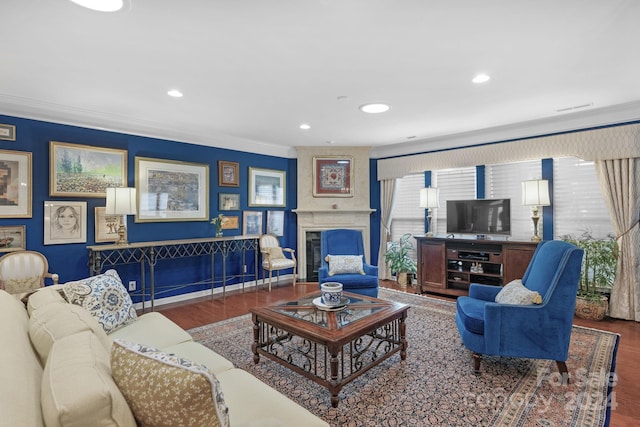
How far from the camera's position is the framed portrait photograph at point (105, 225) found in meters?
4.07

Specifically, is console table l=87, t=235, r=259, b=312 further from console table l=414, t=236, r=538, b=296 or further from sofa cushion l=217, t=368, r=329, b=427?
sofa cushion l=217, t=368, r=329, b=427

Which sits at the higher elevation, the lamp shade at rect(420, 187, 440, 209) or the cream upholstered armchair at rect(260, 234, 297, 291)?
the lamp shade at rect(420, 187, 440, 209)

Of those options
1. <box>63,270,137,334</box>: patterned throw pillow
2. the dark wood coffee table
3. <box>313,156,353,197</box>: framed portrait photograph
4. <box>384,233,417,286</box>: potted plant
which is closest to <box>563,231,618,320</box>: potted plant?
<box>384,233,417,286</box>: potted plant

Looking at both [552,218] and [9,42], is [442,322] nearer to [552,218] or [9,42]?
[552,218]

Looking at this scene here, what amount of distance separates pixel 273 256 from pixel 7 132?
3.70m

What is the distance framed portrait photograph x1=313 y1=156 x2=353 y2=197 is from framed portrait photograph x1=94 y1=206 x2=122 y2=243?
318cm

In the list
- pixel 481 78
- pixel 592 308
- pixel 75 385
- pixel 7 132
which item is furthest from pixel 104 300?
pixel 592 308

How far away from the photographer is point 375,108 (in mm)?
3736

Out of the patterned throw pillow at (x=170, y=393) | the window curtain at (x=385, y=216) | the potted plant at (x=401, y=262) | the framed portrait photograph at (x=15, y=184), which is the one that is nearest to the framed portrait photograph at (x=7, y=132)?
the framed portrait photograph at (x=15, y=184)

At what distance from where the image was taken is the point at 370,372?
103 inches

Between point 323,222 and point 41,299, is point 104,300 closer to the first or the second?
point 41,299

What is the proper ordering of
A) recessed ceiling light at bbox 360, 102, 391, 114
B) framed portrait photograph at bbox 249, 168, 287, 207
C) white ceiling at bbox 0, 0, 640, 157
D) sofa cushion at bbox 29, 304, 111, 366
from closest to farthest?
sofa cushion at bbox 29, 304, 111, 366, white ceiling at bbox 0, 0, 640, 157, recessed ceiling light at bbox 360, 102, 391, 114, framed portrait photograph at bbox 249, 168, 287, 207

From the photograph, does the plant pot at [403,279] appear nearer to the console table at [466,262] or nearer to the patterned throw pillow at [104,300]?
the console table at [466,262]

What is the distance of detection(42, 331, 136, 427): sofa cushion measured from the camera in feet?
2.74
